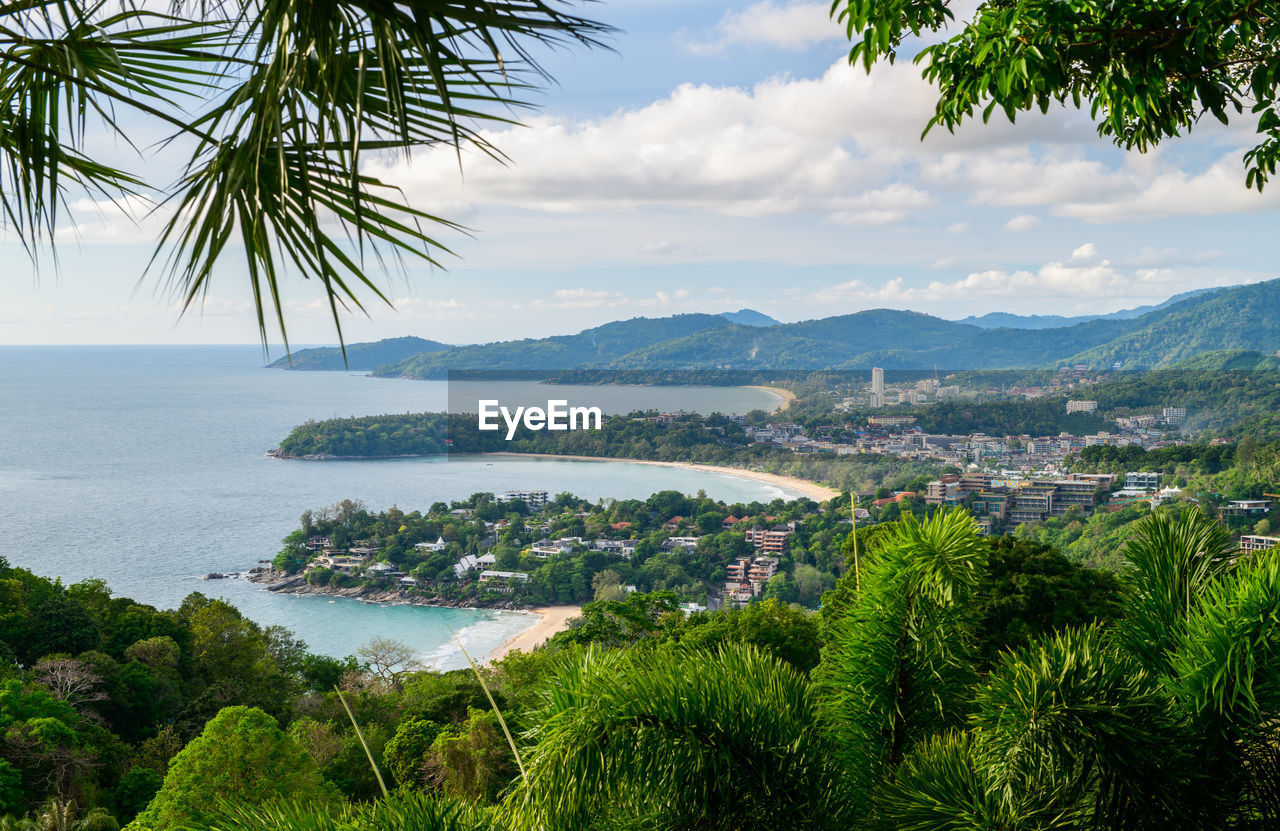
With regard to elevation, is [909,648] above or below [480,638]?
above

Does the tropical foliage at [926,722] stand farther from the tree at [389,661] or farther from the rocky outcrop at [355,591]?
the rocky outcrop at [355,591]

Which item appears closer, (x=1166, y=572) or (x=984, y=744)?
(x=984, y=744)

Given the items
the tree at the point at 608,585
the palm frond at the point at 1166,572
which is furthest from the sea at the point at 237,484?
the tree at the point at 608,585

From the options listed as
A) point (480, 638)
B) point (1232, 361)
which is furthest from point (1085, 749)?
point (1232, 361)

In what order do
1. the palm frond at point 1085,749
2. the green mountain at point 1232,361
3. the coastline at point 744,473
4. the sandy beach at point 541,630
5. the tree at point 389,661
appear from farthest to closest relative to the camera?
the green mountain at point 1232,361 < the coastline at point 744,473 < the sandy beach at point 541,630 < the tree at point 389,661 < the palm frond at point 1085,749

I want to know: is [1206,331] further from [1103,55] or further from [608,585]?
[1103,55]

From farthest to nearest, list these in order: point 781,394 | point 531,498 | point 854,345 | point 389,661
A: point 854,345 < point 781,394 < point 531,498 < point 389,661

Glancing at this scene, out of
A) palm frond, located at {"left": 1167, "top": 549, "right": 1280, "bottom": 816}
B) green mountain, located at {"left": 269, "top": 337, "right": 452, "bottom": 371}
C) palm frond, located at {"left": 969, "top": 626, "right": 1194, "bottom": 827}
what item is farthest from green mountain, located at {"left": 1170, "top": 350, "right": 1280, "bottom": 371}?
green mountain, located at {"left": 269, "top": 337, "right": 452, "bottom": 371}
